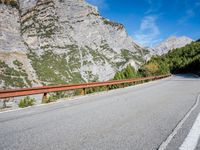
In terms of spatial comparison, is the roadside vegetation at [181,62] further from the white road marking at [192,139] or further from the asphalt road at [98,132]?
the white road marking at [192,139]

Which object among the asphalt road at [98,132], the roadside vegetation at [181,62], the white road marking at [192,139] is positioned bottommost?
the white road marking at [192,139]

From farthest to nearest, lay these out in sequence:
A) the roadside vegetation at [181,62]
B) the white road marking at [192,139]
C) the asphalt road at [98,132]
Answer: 1. the roadside vegetation at [181,62]
2. the asphalt road at [98,132]
3. the white road marking at [192,139]

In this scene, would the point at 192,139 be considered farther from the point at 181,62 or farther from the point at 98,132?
the point at 181,62

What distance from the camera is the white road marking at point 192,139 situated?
4.23 m

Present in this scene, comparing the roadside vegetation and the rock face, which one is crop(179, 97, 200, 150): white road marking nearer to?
the roadside vegetation

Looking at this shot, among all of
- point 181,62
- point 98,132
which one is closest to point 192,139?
point 98,132

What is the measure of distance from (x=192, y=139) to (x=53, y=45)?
154 metres

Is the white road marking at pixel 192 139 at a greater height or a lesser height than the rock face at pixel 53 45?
lesser

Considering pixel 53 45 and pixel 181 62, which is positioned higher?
pixel 53 45

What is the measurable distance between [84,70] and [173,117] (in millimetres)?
140290

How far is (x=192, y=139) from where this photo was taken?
4727 millimetres

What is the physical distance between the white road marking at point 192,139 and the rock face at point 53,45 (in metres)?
87.5

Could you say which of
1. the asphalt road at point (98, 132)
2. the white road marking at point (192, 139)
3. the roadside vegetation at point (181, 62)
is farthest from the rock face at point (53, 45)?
the white road marking at point (192, 139)

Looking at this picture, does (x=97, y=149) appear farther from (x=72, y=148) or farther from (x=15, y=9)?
(x=15, y=9)
